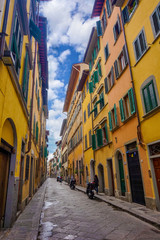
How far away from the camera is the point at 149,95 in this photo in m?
7.70

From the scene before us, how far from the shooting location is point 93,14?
1628 centimetres

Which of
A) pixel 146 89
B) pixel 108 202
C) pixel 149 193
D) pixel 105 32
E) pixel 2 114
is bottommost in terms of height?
pixel 108 202

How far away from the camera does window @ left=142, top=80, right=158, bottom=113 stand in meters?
7.36

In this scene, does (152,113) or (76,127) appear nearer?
(152,113)

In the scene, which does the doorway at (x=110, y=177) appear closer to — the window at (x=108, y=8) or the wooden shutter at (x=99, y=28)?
the wooden shutter at (x=99, y=28)

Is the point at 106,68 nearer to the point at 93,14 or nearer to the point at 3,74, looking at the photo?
the point at 93,14

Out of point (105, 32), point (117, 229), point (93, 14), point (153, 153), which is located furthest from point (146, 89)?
point (93, 14)

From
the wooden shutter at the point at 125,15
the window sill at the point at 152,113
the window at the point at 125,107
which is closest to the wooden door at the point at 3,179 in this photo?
the window sill at the point at 152,113

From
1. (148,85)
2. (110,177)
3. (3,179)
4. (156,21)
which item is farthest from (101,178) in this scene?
(156,21)

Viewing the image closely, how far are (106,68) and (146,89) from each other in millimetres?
6654

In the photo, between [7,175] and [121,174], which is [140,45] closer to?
[121,174]

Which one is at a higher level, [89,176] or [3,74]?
[3,74]

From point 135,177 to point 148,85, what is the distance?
4.88 metres

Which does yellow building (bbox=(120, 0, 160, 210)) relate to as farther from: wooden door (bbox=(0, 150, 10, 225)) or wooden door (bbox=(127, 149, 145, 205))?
wooden door (bbox=(0, 150, 10, 225))
